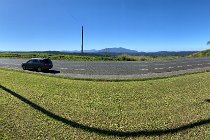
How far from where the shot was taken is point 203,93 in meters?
12.3

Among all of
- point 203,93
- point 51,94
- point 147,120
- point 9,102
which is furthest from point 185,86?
point 9,102

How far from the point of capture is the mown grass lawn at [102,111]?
7078 millimetres

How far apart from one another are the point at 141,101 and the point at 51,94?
4138mm

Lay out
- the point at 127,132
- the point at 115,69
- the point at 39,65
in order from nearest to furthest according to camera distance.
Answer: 1. the point at 127,132
2. the point at 39,65
3. the point at 115,69

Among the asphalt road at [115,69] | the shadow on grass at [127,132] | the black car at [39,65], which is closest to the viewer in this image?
the shadow on grass at [127,132]

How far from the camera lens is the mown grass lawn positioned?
7.08 meters

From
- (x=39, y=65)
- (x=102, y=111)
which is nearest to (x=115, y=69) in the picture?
(x=39, y=65)

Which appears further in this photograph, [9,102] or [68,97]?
[68,97]

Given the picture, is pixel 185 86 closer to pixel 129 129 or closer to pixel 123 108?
pixel 123 108

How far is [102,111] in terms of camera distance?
8.95 m

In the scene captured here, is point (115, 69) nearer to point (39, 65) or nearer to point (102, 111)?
point (39, 65)

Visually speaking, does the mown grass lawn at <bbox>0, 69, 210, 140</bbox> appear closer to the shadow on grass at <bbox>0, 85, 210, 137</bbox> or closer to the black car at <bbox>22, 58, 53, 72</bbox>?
the shadow on grass at <bbox>0, 85, 210, 137</bbox>

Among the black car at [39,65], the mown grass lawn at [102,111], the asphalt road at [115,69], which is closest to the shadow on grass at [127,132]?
the mown grass lawn at [102,111]

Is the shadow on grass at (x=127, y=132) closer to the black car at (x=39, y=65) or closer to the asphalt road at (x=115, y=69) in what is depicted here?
the asphalt road at (x=115, y=69)
